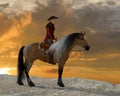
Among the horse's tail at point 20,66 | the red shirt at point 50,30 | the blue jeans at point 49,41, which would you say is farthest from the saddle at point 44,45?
the horse's tail at point 20,66

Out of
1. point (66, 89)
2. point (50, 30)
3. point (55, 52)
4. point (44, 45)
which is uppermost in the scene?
point (50, 30)

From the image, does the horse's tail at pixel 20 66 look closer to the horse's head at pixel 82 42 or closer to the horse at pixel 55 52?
the horse at pixel 55 52

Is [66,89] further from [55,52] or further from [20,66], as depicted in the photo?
[20,66]

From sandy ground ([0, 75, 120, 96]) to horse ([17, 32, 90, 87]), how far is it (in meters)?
0.85

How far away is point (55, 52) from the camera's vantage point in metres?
19.0

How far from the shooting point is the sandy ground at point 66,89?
1669 cm

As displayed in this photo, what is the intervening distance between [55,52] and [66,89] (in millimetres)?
2051

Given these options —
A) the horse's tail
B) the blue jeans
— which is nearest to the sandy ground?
the horse's tail

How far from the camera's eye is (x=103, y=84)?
2292 cm

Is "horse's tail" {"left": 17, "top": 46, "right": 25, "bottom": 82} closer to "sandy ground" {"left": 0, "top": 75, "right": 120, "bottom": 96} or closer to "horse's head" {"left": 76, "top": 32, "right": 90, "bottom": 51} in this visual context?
"sandy ground" {"left": 0, "top": 75, "right": 120, "bottom": 96}

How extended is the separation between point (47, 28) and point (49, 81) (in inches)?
189

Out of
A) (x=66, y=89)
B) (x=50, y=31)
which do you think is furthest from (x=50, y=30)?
(x=66, y=89)

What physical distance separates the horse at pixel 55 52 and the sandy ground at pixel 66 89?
2.78 feet

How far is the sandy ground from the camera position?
54.7ft
